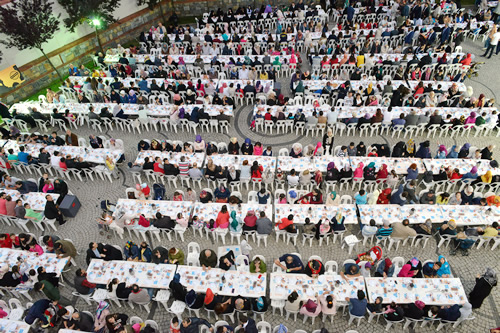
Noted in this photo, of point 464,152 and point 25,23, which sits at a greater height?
point 25,23

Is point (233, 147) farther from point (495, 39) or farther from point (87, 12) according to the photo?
point (495, 39)

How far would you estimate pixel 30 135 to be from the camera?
55.6 ft

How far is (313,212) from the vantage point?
12383mm

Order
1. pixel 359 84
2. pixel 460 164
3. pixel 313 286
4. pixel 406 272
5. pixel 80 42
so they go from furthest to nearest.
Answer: pixel 80 42
pixel 359 84
pixel 460 164
pixel 406 272
pixel 313 286

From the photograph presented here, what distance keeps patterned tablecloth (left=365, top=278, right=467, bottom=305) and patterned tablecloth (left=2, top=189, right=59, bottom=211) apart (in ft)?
39.7

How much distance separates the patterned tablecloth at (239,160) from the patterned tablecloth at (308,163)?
16.4 inches

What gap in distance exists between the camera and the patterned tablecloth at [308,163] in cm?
1417

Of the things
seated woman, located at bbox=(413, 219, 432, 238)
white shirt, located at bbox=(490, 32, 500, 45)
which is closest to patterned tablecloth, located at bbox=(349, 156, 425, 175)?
seated woman, located at bbox=(413, 219, 432, 238)

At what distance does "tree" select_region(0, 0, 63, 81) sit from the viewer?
18469 millimetres

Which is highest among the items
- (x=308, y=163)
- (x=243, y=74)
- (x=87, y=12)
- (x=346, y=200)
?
(x=87, y=12)

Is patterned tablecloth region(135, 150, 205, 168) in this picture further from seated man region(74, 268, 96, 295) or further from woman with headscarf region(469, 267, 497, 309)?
woman with headscarf region(469, 267, 497, 309)

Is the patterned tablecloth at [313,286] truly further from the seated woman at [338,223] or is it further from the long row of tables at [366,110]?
the long row of tables at [366,110]

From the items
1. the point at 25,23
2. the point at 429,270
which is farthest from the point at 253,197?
the point at 25,23

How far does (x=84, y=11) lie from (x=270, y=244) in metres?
19.2
